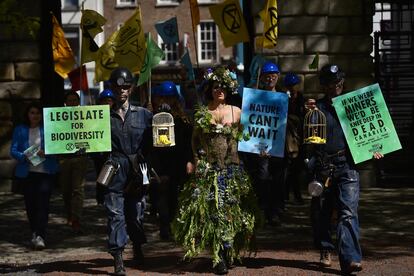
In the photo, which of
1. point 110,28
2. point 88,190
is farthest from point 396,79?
point 110,28

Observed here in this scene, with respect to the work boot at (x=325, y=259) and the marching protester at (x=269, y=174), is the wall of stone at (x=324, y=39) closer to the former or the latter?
the marching protester at (x=269, y=174)

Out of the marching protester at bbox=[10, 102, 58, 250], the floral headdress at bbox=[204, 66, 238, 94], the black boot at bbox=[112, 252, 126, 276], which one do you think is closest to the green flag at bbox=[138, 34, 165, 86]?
the marching protester at bbox=[10, 102, 58, 250]

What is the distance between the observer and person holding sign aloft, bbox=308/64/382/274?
25.1ft

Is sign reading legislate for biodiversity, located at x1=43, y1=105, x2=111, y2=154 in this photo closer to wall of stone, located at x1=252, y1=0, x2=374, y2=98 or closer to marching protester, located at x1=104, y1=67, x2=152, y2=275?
marching protester, located at x1=104, y1=67, x2=152, y2=275

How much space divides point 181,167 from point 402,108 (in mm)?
7337

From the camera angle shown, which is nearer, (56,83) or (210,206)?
(210,206)

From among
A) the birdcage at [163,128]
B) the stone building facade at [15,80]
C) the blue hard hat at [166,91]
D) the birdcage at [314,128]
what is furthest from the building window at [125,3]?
the birdcage at [314,128]

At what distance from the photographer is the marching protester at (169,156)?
1019cm

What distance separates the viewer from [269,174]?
10711 millimetres

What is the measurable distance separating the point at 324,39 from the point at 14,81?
564cm

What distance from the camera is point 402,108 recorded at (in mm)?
16422

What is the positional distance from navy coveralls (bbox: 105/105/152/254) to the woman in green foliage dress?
470mm

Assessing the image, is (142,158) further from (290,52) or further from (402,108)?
(402,108)

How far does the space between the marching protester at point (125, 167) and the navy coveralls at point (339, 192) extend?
1.74 meters
